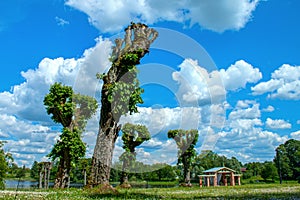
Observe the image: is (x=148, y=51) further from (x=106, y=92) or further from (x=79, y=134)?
(x=79, y=134)

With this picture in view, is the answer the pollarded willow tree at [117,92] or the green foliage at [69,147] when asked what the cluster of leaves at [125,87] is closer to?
the pollarded willow tree at [117,92]

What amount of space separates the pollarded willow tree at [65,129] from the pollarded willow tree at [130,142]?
36.7 feet

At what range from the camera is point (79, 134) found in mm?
33594

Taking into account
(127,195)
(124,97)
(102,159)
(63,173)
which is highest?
(124,97)

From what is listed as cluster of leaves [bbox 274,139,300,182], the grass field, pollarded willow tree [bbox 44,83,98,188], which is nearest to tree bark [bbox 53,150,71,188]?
pollarded willow tree [bbox 44,83,98,188]

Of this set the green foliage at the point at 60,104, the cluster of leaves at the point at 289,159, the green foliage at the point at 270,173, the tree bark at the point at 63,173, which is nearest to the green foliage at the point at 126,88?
the green foliage at the point at 60,104

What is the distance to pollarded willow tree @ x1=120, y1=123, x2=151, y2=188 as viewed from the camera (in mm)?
43219

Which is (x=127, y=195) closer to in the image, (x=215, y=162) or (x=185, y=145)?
(x=185, y=145)

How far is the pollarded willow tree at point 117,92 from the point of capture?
67.0ft

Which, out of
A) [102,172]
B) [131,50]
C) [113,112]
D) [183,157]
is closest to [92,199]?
[102,172]

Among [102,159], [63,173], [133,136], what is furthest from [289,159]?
[102,159]

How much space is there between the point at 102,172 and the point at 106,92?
5.65 metres

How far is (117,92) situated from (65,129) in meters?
14.2

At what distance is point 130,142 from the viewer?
44.7m
